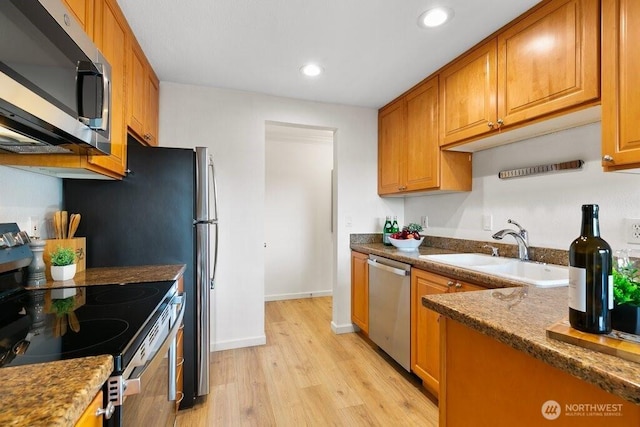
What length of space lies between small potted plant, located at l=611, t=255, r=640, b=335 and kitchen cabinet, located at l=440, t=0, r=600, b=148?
3.49 ft

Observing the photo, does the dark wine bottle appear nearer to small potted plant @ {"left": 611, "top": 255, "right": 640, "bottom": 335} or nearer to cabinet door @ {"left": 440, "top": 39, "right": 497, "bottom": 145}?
small potted plant @ {"left": 611, "top": 255, "right": 640, "bottom": 335}

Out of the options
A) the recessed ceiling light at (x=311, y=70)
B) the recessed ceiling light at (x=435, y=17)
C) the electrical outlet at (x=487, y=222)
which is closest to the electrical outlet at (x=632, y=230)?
the electrical outlet at (x=487, y=222)

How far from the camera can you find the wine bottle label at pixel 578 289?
0.68 meters

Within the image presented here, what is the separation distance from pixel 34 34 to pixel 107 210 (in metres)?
1.12

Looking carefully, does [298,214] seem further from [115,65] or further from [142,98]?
[115,65]

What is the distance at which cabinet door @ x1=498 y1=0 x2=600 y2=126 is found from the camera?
134 cm

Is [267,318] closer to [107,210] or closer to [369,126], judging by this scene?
[107,210]

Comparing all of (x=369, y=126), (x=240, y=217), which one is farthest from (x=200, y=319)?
(x=369, y=126)

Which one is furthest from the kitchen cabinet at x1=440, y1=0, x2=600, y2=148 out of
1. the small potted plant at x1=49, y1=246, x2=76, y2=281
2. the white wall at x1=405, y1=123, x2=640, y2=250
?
the small potted plant at x1=49, y1=246, x2=76, y2=281

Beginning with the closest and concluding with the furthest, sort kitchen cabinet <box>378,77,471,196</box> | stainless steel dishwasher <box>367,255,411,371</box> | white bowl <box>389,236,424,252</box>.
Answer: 1. stainless steel dishwasher <box>367,255,411,371</box>
2. kitchen cabinet <box>378,77,471,196</box>
3. white bowl <box>389,236,424,252</box>

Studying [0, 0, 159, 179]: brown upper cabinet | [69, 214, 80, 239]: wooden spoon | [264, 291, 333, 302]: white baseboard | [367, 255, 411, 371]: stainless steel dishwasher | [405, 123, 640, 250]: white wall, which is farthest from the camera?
[264, 291, 333, 302]: white baseboard

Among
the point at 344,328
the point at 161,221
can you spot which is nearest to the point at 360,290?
the point at 344,328

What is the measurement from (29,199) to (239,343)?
1.88 meters

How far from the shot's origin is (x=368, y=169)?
3.13 meters
